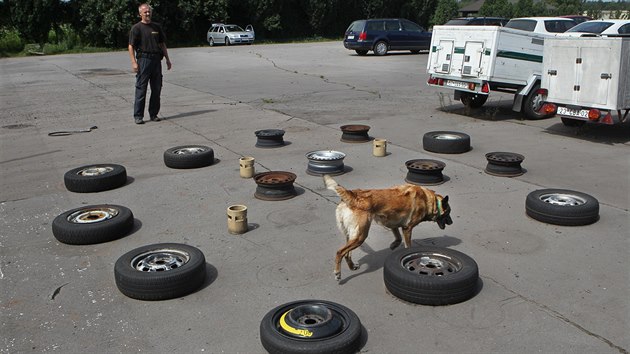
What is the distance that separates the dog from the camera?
4.48 meters

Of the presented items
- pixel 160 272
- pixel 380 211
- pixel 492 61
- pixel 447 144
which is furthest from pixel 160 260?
pixel 492 61

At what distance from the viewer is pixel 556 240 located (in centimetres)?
549

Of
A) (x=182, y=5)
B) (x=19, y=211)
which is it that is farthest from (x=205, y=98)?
(x=182, y=5)

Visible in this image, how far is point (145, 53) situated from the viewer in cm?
1128

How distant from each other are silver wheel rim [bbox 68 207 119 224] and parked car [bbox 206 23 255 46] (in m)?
35.6

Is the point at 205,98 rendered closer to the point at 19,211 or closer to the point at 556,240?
the point at 19,211

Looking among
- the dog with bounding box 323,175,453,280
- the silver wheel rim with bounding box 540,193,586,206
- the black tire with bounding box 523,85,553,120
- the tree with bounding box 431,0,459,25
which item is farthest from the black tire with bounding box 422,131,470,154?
the tree with bounding box 431,0,459,25

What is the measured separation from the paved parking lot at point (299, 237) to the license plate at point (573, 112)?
47 centimetres

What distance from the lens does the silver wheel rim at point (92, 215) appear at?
582 centimetres

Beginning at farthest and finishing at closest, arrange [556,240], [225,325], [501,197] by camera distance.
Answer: [501,197]
[556,240]
[225,325]

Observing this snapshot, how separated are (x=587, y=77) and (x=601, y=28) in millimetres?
9546

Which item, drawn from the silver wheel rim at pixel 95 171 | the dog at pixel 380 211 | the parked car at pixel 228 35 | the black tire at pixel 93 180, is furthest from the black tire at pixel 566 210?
the parked car at pixel 228 35

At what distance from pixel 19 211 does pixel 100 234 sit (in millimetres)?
1800

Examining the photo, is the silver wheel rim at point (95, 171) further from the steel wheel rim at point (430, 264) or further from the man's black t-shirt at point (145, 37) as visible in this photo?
the steel wheel rim at point (430, 264)
